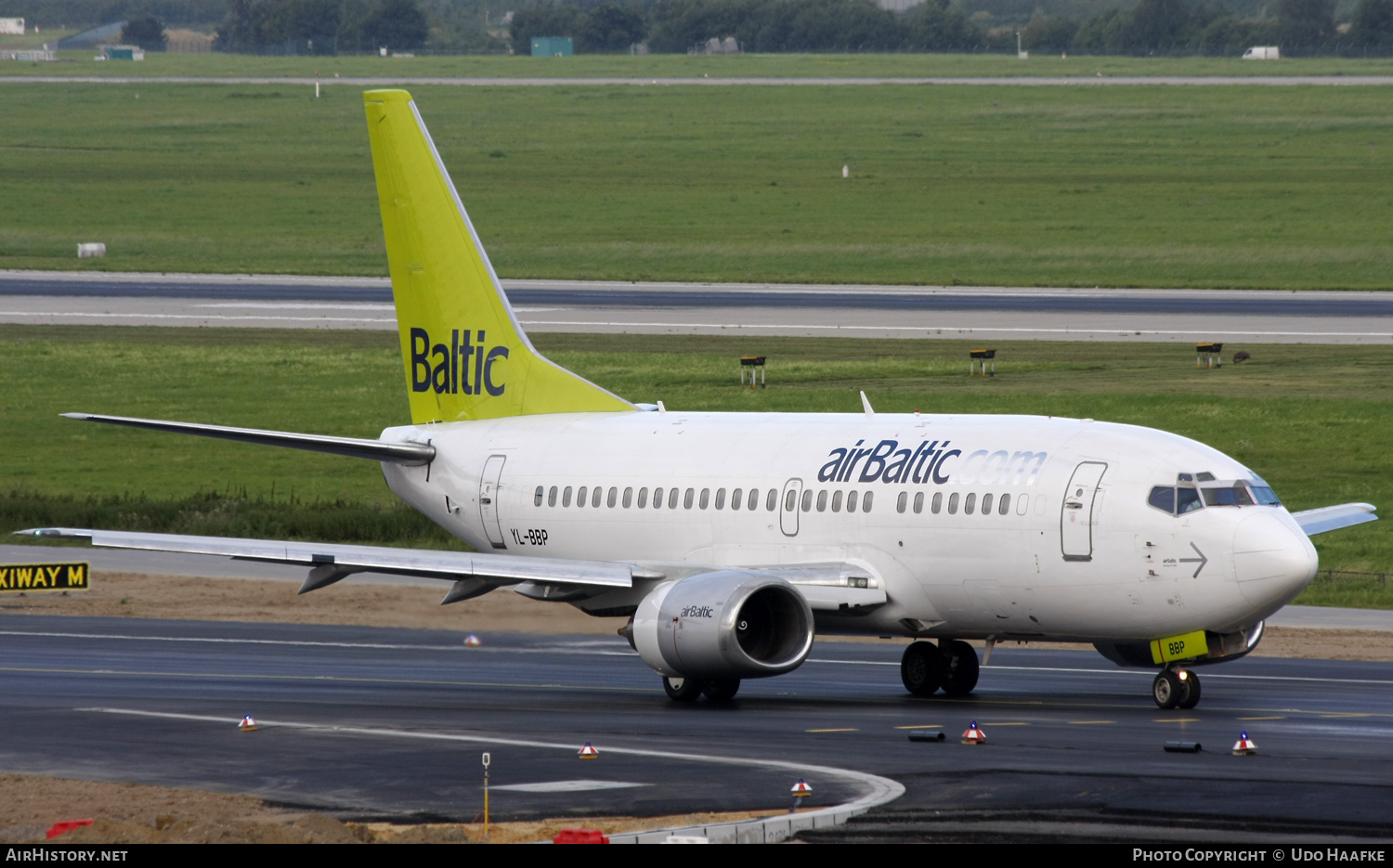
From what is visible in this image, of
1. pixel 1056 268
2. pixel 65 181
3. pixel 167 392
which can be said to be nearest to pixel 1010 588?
pixel 167 392

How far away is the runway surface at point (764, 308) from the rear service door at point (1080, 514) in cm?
4915

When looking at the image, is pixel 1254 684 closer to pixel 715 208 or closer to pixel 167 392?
pixel 167 392

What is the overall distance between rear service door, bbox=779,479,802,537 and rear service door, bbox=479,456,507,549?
639 centimetres

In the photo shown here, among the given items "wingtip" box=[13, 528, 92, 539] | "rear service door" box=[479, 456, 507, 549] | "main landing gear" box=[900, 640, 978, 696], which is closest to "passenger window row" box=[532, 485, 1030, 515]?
"rear service door" box=[479, 456, 507, 549]

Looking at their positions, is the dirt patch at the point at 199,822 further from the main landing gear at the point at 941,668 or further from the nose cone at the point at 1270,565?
the main landing gear at the point at 941,668

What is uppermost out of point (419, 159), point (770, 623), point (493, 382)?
point (419, 159)

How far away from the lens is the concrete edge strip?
65.5 feet

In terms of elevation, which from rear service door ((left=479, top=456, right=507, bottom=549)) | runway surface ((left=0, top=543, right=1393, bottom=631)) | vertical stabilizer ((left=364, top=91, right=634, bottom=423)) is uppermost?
vertical stabilizer ((left=364, top=91, right=634, bottom=423))

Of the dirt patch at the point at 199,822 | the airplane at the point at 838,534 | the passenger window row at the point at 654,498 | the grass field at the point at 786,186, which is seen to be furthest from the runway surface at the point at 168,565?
the grass field at the point at 786,186

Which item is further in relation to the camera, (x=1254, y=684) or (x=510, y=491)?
(x=510, y=491)

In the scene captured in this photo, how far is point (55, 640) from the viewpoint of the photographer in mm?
41312

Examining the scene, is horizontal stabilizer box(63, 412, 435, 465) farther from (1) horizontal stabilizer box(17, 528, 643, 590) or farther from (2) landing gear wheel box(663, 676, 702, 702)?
(2) landing gear wheel box(663, 676, 702, 702)

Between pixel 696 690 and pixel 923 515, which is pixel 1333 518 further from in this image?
pixel 696 690

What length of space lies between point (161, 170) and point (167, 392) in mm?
89872
